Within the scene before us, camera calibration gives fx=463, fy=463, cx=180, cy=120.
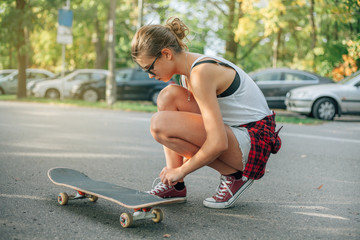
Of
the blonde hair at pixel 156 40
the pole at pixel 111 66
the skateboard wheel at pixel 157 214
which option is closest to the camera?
the skateboard wheel at pixel 157 214

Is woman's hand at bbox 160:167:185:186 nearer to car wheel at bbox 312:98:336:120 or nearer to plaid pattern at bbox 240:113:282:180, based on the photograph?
plaid pattern at bbox 240:113:282:180

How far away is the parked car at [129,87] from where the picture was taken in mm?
18266

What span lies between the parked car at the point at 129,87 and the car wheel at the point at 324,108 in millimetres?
6549

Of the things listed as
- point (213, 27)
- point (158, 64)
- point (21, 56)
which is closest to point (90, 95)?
point (21, 56)

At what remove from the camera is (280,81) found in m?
15.4

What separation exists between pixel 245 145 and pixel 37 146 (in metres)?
4.05

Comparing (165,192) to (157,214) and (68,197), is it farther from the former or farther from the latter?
(68,197)

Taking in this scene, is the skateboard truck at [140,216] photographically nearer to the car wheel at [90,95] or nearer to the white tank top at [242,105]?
the white tank top at [242,105]

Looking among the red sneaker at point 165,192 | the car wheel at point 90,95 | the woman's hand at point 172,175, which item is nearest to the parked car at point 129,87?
the car wheel at point 90,95

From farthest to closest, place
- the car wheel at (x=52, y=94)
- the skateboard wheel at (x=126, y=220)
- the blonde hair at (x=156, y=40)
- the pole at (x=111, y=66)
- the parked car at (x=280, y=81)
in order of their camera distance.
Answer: the car wheel at (x=52, y=94) < the pole at (x=111, y=66) < the parked car at (x=280, y=81) < the blonde hair at (x=156, y=40) < the skateboard wheel at (x=126, y=220)

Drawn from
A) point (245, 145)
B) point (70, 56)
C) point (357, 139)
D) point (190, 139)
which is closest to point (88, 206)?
point (190, 139)

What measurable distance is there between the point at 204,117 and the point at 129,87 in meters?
15.7

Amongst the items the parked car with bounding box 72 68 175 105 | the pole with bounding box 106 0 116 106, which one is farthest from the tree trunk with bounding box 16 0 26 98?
the pole with bounding box 106 0 116 106

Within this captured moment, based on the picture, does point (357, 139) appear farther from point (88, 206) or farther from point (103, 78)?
point (103, 78)
